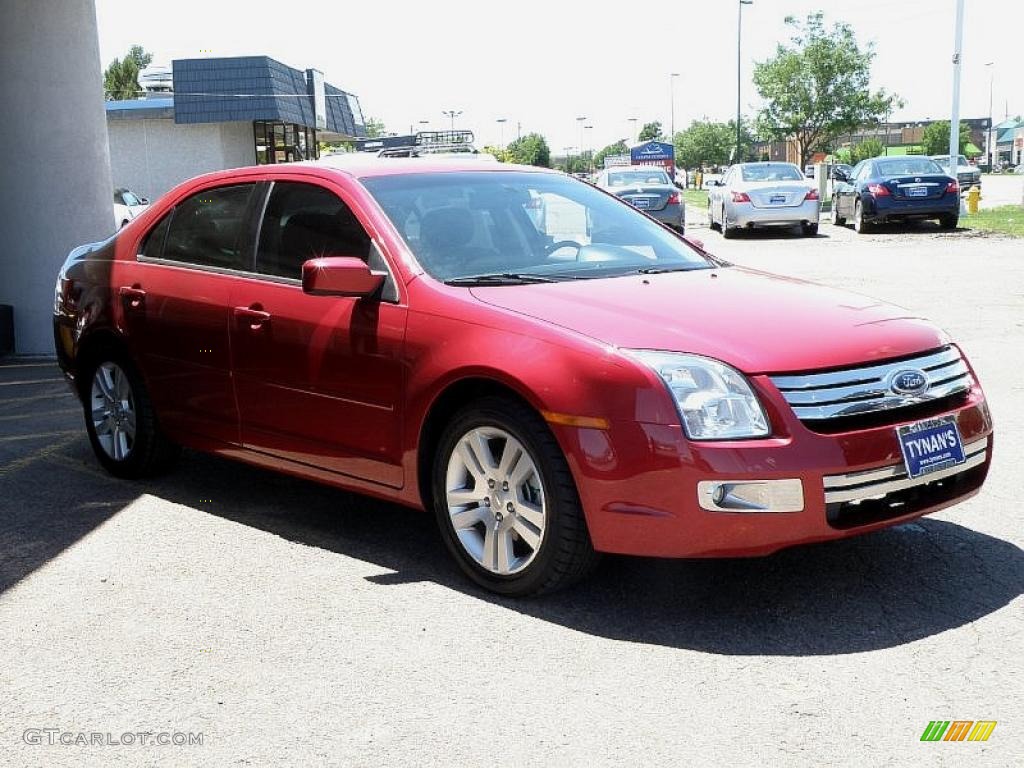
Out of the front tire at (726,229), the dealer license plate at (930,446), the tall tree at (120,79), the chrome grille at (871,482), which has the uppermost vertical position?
the tall tree at (120,79)

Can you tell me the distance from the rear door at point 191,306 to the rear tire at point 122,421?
162 mm

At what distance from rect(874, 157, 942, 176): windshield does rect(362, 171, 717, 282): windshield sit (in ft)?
70.0

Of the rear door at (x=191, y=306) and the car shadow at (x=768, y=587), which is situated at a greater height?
the rear door at (x=191, y=306)

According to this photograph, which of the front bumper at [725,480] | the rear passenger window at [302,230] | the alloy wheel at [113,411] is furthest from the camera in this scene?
the alloy wheel at [113,411]

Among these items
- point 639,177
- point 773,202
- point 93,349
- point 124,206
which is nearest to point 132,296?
point 93,349

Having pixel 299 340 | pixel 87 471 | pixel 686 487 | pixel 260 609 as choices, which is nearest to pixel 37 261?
pixel 87 471

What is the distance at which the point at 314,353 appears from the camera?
5.22m

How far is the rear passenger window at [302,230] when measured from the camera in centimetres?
530

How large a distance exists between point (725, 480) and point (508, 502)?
845 mm

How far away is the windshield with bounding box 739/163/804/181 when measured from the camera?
2608cm

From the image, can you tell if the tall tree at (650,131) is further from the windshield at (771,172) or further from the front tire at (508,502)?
the front tire at (508,502)

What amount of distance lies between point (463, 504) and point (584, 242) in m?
1.43

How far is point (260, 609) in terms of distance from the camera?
15.2 ft

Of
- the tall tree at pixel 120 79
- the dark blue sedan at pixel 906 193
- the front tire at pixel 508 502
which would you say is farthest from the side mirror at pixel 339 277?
the tall tree at pixel 120 79
